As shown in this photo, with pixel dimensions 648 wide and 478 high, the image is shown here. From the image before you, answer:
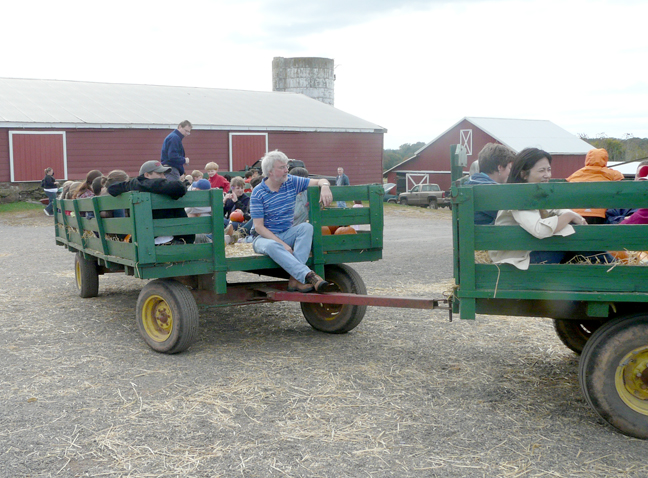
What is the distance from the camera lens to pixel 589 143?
155ft

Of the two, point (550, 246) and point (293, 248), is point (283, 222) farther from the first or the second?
point (550, 246)

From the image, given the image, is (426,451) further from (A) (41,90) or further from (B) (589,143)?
(B) (589,143)

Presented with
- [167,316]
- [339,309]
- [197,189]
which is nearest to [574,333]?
[339,309]

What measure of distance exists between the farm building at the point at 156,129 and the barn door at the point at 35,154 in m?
0.03

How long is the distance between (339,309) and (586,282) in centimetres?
265

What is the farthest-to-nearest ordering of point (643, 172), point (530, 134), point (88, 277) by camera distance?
point (530, 134) < point (88, 277) < point (643, 172)

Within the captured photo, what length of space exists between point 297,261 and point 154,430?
6.78 feet

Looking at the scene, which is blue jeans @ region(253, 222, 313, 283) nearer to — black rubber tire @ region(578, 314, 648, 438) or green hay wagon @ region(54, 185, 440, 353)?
green hay wagon @ region(54, 185, 440, 353)

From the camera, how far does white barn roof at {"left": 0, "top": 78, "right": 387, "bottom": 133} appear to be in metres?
24.1

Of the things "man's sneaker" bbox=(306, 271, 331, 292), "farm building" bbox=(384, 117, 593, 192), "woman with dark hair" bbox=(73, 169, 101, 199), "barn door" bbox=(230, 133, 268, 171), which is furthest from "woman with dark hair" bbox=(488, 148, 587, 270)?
"farm building" bbox=(384, 117, 593, 192)

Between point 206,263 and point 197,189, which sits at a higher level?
point 197,189

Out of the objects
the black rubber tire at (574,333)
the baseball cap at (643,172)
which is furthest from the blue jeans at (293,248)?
the baseball cap at (643,172)

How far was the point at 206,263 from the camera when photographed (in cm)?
540

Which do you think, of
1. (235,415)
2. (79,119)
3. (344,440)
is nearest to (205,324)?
(235,415)
